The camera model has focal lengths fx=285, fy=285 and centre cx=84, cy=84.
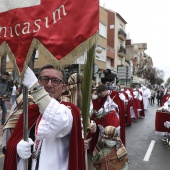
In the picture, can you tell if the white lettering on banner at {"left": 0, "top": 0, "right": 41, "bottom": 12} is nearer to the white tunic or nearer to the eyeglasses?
the eyeglasses

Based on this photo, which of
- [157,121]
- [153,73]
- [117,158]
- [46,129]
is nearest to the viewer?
[46,129]

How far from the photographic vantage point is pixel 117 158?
181 inches

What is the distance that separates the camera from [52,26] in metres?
2.02

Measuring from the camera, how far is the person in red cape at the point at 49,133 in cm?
198

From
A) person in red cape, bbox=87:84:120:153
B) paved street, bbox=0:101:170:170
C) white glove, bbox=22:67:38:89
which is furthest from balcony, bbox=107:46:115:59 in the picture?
white glove, bbox=22:67:38:89

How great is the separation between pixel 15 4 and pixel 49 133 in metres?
0.97

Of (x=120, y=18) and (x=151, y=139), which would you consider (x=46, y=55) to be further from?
(x=120, y=18)

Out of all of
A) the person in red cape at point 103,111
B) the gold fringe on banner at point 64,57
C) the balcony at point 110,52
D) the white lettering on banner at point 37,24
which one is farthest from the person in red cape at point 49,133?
the balcony at point 110,52

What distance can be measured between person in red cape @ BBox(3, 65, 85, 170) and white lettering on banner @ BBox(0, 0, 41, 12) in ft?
1.55

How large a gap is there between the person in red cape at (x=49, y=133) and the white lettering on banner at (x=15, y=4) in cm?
47

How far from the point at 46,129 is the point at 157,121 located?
7.10m

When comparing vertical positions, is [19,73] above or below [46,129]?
above

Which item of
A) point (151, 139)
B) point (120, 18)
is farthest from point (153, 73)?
point (151, 139)

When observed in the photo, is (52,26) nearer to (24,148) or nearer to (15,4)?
(15,4)
